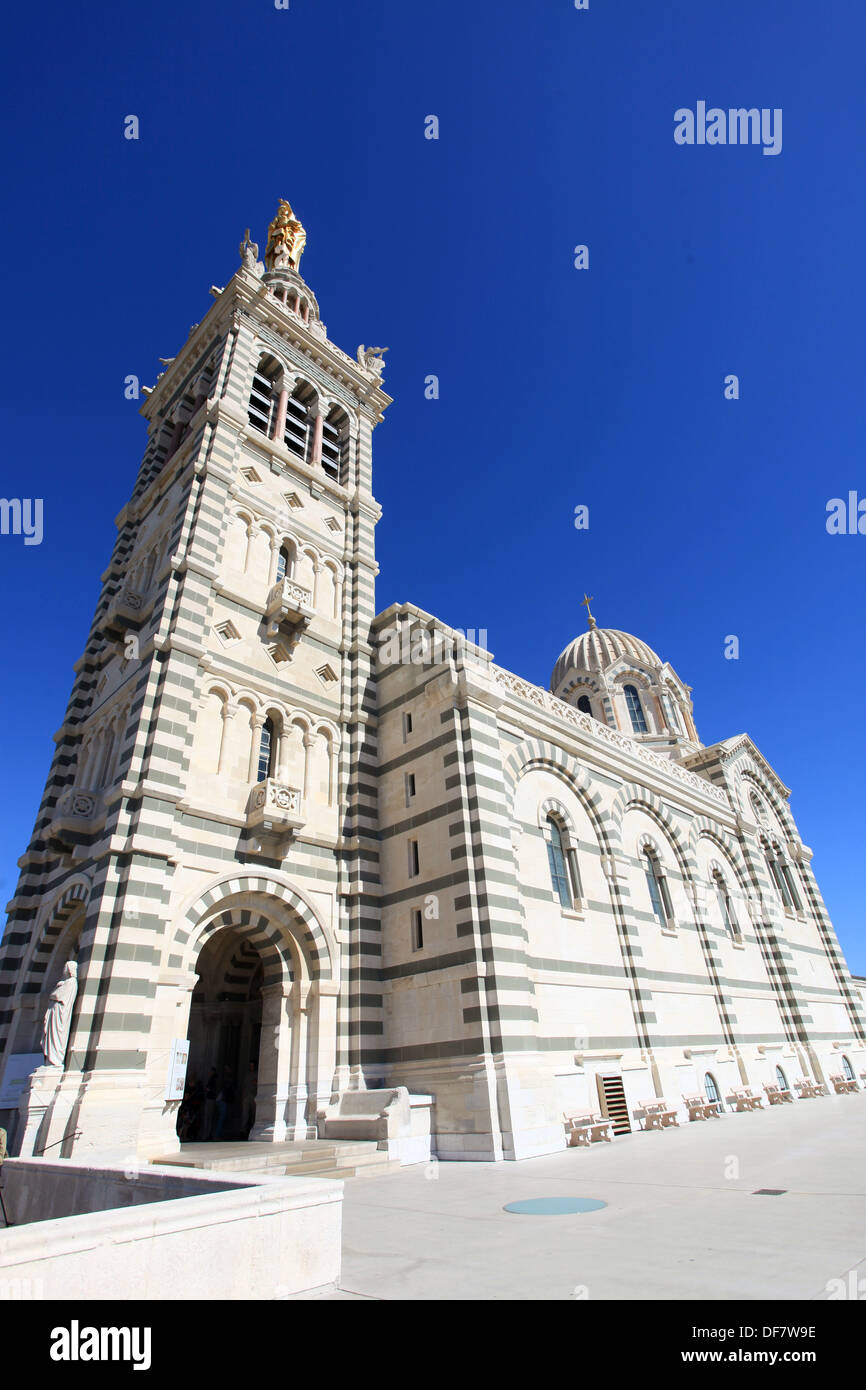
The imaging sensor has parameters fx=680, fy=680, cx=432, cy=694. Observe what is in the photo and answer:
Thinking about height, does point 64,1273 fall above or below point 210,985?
below

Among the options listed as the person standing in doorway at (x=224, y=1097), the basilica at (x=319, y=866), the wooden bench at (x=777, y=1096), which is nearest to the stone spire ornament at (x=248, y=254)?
the basilica at (x=319, y=866)

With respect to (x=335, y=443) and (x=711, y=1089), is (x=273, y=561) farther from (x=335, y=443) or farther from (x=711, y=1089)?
(x=711, y=1089)

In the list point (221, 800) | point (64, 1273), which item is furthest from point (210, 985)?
point (64, 1273)

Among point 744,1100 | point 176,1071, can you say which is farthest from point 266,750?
point 744,1100

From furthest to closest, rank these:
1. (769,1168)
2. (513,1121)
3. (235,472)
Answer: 1. (235,472)
2. (513,1121)
3. (769,1168)

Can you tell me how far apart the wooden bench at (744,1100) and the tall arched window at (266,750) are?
694 inches

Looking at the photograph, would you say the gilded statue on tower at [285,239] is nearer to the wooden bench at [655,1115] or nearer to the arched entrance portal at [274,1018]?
the arched entrance portal at [274,1018]

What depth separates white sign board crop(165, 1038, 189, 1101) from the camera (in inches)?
540

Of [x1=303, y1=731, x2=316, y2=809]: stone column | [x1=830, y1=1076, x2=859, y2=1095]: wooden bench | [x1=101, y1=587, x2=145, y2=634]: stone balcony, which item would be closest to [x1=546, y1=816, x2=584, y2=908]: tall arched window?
[x1=303, y1=731, x2=316, y2=809]: stone column

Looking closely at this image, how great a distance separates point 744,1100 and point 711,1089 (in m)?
0.97

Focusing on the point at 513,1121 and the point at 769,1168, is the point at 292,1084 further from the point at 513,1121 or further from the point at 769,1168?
the point at 769,1168

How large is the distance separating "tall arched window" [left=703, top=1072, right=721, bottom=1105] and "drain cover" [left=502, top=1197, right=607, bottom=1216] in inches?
600
